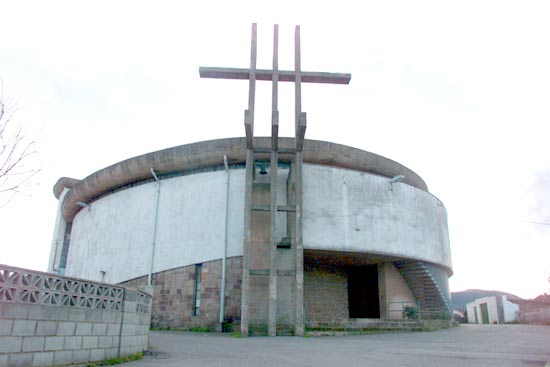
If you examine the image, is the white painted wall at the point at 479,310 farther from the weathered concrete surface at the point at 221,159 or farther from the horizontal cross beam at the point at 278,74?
the horizontal cross beam at the point at 278,74

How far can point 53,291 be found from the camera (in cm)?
592

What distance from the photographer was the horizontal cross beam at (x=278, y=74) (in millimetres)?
15773

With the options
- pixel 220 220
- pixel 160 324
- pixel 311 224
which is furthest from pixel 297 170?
pixel 160 324

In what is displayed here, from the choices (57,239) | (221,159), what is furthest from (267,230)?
(57,239)

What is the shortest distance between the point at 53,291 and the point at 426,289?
56.1 ft

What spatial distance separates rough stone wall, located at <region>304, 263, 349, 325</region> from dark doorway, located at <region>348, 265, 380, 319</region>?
157 cm

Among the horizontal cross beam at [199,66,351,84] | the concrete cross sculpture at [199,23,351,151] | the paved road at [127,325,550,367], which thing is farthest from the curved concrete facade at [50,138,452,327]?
the paved road at [127,325,550,367]

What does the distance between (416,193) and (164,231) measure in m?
10.9

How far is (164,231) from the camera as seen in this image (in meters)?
18.4

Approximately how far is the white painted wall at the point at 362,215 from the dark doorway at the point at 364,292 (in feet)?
10.1

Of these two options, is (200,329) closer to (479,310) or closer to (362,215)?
(362,215)

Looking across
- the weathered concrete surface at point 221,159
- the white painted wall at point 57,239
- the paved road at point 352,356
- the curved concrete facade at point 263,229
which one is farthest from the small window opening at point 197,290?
the white painted wall at point 57,239

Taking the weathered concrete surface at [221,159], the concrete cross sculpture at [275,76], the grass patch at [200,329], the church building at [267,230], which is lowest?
the grass patch at [200,329]

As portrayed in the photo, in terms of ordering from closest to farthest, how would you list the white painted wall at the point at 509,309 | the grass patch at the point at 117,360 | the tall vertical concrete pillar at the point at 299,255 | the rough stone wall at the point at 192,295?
the grass patch at the point at 117,360 → the tall vertical concrete pillar at the point at 299,255 → the rough stone wall at the point at 192,295 → the white painted wall at the point at 509,309
